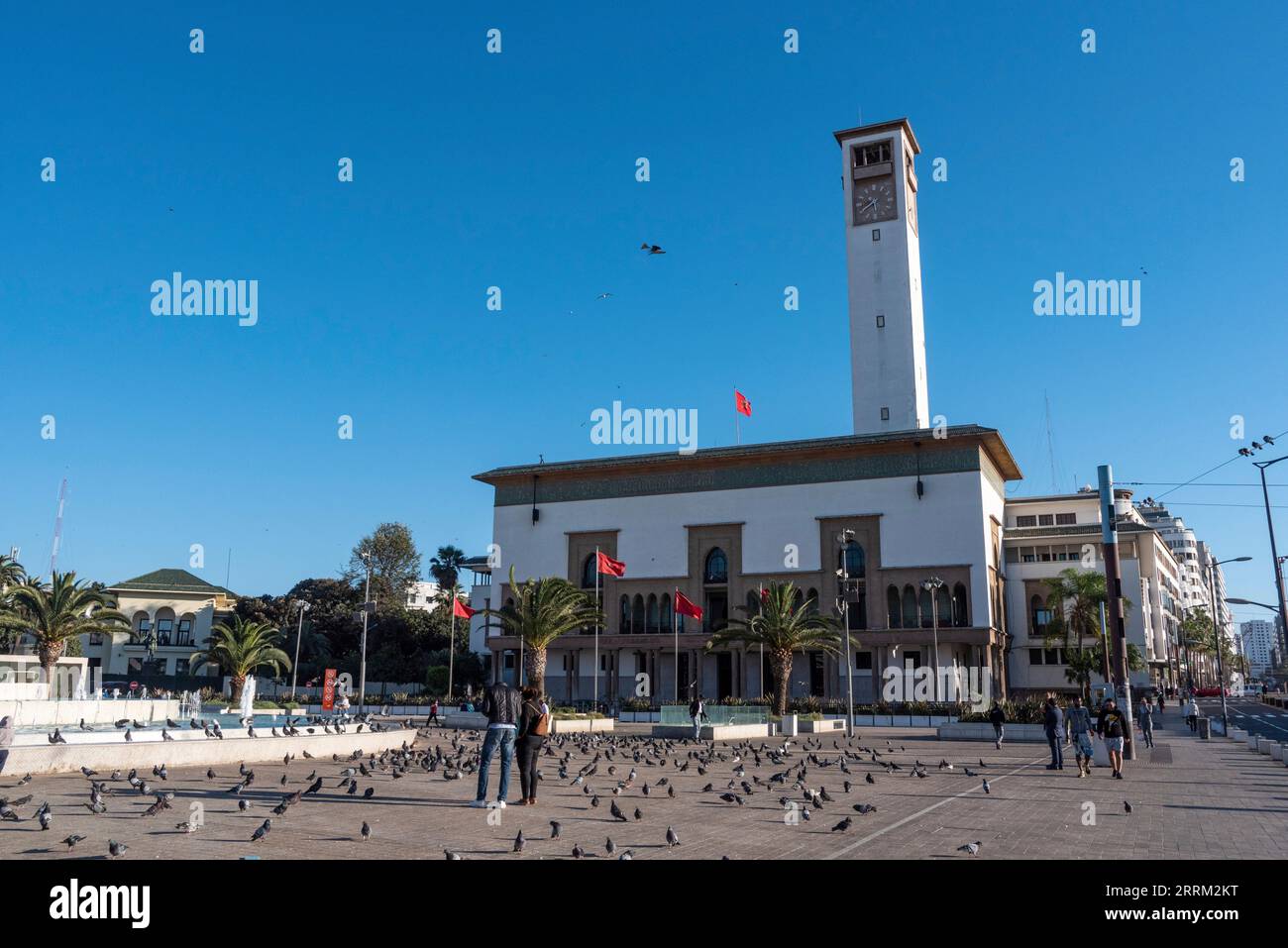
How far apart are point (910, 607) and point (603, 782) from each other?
131 feet

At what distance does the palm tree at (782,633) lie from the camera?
42.8 metres

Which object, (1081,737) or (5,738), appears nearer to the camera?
(5,738)

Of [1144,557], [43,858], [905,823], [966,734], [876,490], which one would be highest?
[876,490]

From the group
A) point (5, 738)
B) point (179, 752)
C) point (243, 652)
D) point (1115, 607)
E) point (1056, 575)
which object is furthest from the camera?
point (1056, 575)

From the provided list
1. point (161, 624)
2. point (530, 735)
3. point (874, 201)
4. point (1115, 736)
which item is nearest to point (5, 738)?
point (530, 735)

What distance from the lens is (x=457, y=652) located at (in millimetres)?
68312

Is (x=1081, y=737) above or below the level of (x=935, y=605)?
below

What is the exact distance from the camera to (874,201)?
2507 inches

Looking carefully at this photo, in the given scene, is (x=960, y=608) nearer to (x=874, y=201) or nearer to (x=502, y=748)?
(x=874, y=201)

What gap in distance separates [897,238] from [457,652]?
4188 cm

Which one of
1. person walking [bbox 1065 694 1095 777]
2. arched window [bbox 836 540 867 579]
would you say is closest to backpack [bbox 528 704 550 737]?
person walking [bbox 1065 694 1095 777]

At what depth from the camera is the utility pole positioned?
21.2 meters

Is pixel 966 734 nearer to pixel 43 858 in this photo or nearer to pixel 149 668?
pixel 43 858
